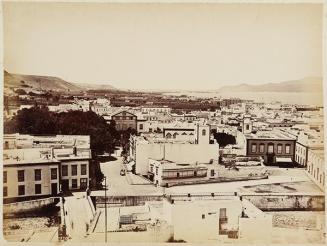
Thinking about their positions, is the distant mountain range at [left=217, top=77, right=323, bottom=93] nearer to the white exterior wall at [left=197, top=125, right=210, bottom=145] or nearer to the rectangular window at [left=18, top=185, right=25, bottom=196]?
the white exterior wall at [left=197, top=125, right=210, bottom=145]

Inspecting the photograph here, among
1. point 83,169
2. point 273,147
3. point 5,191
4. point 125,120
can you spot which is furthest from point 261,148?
point 5,191

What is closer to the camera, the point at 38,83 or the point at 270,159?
the point at 38,83

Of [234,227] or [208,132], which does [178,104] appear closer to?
[208,132]

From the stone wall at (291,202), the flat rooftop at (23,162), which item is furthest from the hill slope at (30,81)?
the stone wall at (291,202)

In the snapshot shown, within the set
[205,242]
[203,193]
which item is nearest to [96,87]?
[203,193]

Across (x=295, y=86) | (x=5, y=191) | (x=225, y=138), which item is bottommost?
(x=5, y=191)

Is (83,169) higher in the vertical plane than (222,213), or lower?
higher

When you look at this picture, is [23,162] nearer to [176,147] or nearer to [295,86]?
[176,147]
